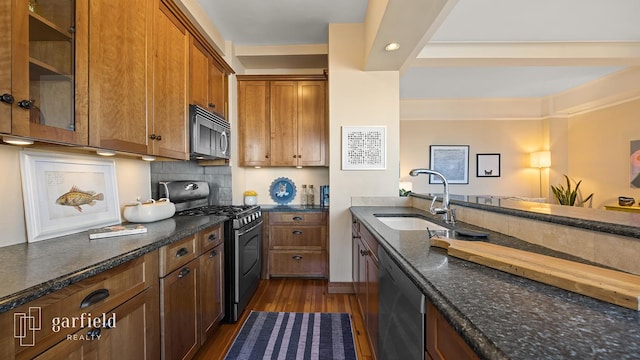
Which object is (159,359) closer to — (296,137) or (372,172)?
(372,172)

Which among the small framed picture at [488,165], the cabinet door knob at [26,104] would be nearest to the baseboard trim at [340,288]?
the cabinet door knob at [26,104]

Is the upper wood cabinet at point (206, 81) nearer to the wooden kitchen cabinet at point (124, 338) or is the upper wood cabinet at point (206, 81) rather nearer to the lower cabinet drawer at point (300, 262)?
the wooden kitchen cabinet at point (124, 338)

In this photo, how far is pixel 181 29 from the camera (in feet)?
6.74

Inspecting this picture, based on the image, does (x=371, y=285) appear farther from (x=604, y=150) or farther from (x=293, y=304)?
(x=604, y=150)

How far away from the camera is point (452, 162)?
529 cm

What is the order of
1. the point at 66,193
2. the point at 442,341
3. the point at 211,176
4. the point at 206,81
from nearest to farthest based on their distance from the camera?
1. the point at 442,341
2. the point at 66,193
3. the point at 206,81
4. the point at 211,176

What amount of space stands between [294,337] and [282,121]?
232 cm

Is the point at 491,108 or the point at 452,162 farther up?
the point at 491,108

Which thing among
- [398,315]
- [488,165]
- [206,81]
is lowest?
[398,315]

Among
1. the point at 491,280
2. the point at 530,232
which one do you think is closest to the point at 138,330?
the point at 491,280

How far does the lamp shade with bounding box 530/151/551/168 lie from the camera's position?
4.98 m

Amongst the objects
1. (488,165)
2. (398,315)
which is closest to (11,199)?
(398,315)

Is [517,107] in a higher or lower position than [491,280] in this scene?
higher

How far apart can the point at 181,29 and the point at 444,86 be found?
4.15 meters
